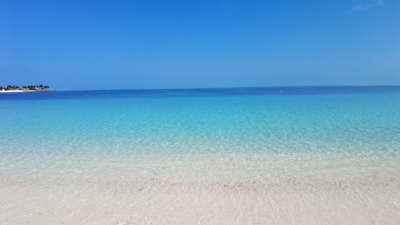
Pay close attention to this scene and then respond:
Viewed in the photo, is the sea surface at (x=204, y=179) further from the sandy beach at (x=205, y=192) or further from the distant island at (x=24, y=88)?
the distant island at (x=24, y=88)

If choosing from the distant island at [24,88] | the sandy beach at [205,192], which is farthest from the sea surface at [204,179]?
the distant island at [24,88]

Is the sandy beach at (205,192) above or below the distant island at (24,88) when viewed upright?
below

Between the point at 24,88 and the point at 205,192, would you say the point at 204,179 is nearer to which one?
the point at 205,192

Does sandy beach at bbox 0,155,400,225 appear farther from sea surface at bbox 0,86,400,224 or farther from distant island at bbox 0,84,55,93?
distant island at bbox 0,84,55,93

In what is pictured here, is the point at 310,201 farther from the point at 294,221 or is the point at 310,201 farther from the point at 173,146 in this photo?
the point at 173,146

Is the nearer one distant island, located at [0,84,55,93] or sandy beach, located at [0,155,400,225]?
sandy beach, located at [0,155,400,225]

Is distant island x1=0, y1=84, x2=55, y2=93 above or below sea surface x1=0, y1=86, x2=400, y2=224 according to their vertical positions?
above

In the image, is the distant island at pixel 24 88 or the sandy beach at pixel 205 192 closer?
the sandy beach at pixel 205 192

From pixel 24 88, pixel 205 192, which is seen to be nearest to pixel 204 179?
pixel 205 192

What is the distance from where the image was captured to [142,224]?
2559mm

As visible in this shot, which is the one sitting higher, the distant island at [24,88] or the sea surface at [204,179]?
the distant island at [24,88]

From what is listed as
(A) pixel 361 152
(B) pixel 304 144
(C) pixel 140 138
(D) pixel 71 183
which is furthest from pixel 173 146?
(A) pixel 361 152

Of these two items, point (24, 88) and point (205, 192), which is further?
point (24, 88)

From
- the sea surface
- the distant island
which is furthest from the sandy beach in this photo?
the distant island
